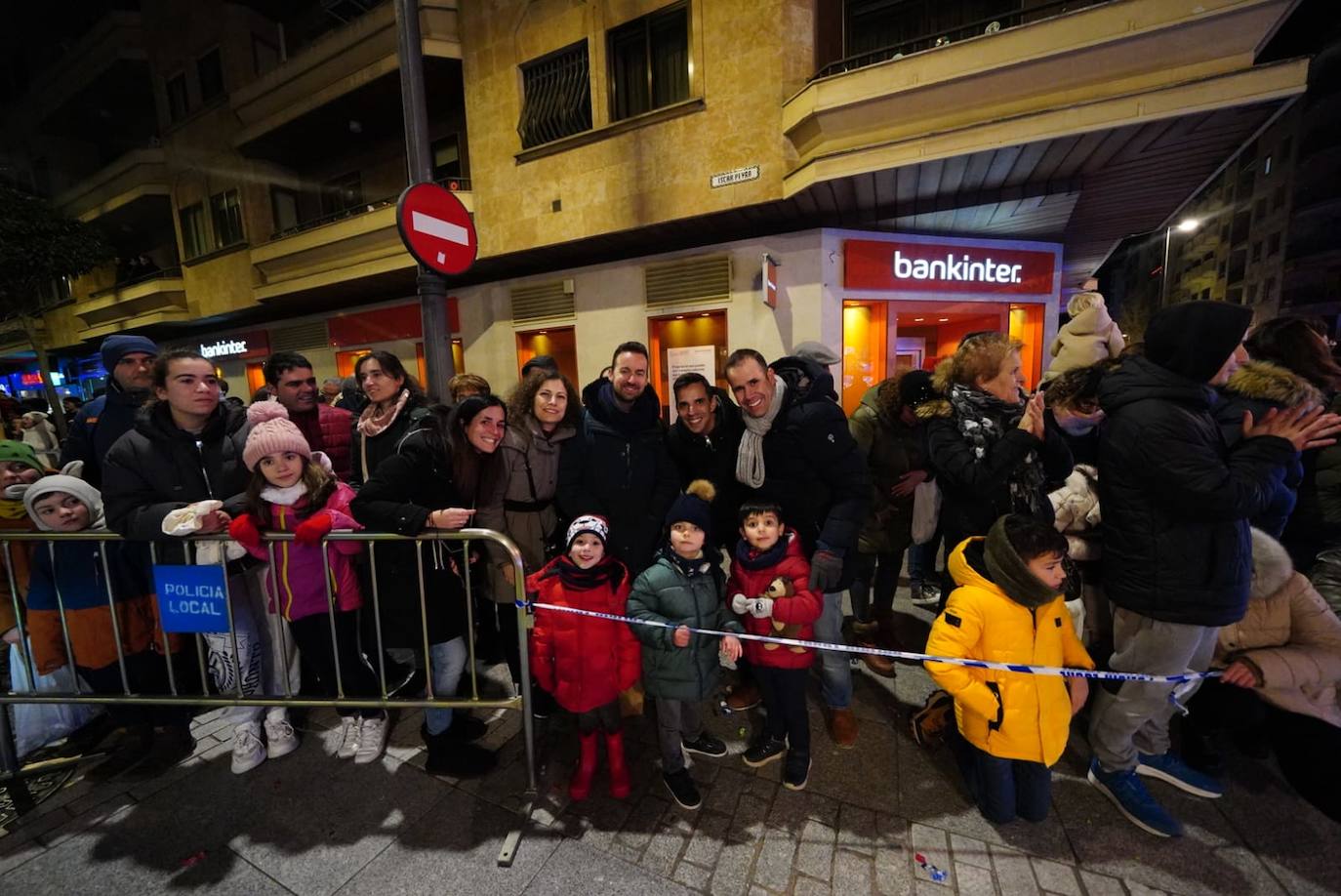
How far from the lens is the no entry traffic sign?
3.62m

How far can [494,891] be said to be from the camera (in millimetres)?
1998

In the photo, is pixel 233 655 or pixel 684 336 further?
pixel 684 336

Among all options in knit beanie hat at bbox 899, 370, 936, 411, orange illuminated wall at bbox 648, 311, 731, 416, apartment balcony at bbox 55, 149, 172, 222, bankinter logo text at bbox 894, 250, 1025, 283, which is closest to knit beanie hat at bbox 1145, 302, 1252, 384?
knit beanie hat at bbox 899, 370, 936, 411

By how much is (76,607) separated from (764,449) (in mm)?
3872

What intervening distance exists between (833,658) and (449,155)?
496 inches

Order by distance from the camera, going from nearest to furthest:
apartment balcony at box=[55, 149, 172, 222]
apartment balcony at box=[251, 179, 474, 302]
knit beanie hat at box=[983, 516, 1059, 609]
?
knit beanie hat at box=[983, 516, 1059, 609]
apartment balcony at box=[251, 179, 474, 302]
apartment balcony at box=[55, 149, 172, 222]

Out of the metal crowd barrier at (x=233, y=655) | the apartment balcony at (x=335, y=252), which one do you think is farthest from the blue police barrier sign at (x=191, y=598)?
the apartment balcony at (x=335, y=252)

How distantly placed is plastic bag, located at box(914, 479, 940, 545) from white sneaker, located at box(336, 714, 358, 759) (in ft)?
12.3

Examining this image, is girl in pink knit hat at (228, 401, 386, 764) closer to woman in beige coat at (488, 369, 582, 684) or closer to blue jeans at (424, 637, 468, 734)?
blue jeans at (424, 637, 468, 734)

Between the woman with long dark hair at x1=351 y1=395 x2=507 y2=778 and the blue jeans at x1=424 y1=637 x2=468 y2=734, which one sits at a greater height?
the woman with long dark hair at x1=351 y1=395 x2=507 y2=778

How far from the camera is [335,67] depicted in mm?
9961

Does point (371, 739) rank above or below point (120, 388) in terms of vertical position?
below

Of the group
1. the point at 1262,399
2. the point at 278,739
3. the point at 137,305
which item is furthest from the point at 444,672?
the point at 137,305

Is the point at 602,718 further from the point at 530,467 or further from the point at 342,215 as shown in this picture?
the point at 342,215
